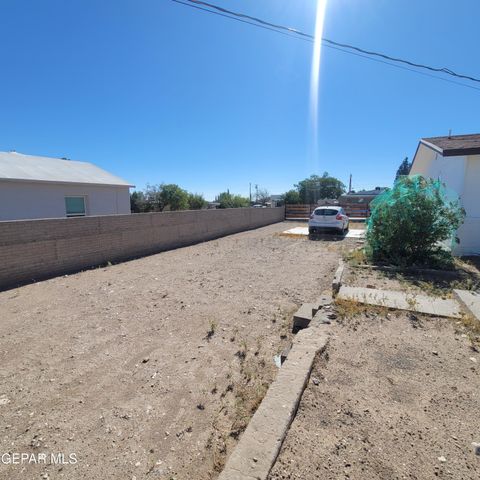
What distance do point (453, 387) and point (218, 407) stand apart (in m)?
2.16

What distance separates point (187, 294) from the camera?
5492 mm

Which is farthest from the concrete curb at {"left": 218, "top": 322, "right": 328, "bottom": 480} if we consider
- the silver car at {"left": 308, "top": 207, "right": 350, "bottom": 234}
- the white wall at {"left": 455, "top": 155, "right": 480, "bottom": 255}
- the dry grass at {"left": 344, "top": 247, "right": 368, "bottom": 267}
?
the silver car at {"left": 308, "top": 207, "right": 350, "bottom": 234}

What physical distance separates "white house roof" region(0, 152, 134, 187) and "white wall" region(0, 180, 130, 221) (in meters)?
0.30

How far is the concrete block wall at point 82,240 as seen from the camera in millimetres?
6160

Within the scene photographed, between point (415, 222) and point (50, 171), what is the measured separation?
1540 cm

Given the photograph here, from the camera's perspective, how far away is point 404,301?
15.1ft

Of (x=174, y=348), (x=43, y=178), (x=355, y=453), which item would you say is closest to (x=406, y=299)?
(x=355, y=453)

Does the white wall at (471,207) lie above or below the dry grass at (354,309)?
above

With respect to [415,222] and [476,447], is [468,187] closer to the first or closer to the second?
[415,222]

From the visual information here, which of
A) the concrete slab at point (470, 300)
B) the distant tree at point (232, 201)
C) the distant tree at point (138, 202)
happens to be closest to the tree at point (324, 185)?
the distant tree at point (232, 201)

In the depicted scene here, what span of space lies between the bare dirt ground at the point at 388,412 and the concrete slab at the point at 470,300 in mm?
832

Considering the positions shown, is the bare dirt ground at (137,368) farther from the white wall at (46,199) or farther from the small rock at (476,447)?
the white wall at (46,199)

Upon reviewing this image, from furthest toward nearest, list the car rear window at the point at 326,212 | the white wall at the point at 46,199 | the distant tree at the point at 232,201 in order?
the distant tree at the point at 232,201, the car rear window at the point at 326,212, the white wall at the point at 46,199

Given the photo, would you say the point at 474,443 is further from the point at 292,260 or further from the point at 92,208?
the point at 92,208
